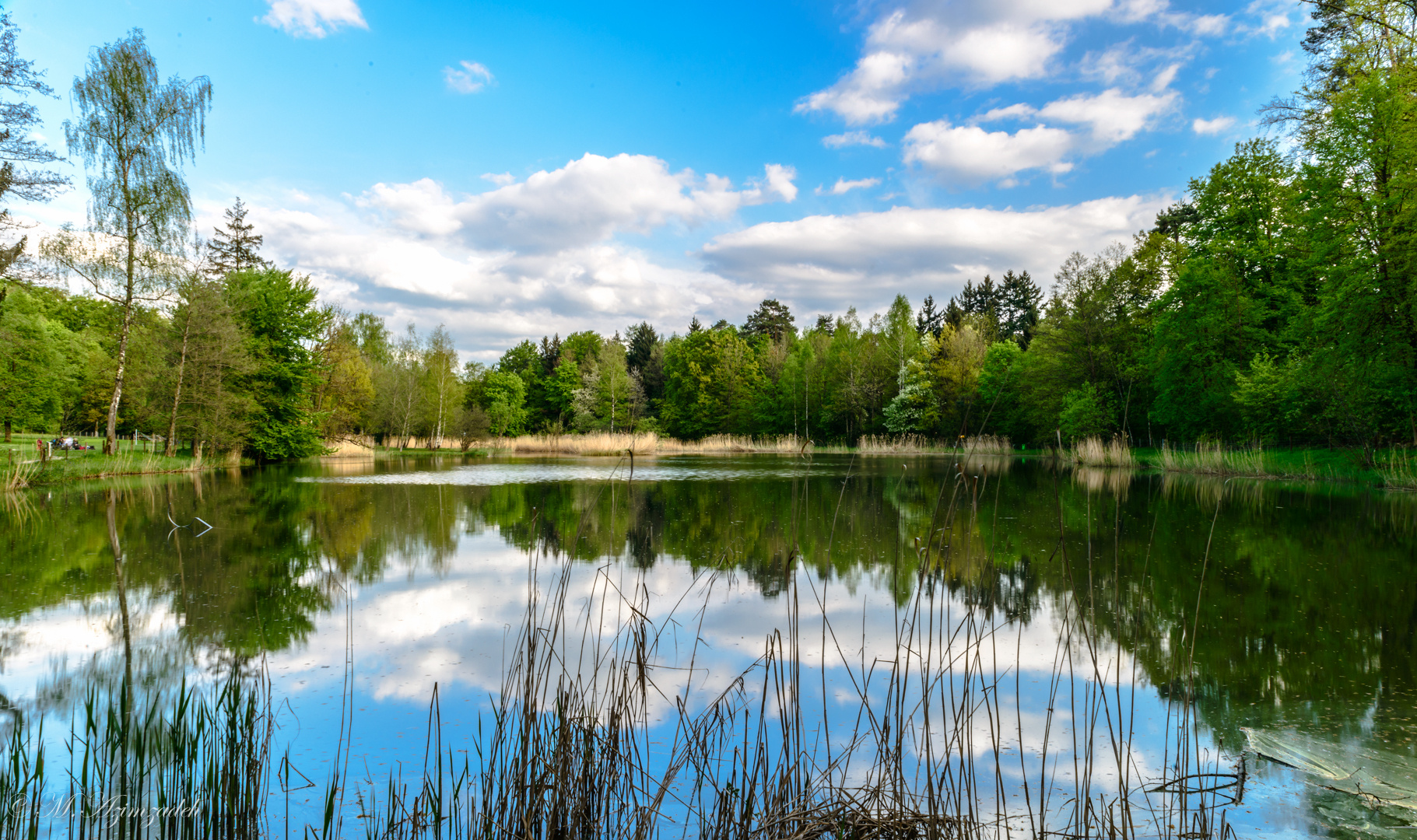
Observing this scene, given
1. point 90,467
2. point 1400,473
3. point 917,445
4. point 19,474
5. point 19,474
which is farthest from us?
point 917,445

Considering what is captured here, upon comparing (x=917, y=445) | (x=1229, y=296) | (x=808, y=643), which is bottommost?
(x=808, y=643)

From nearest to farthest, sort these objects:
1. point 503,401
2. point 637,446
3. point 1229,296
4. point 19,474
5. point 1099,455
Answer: point 19,474
point 1229,296
point 1099,455
point 637,446
point 503,401

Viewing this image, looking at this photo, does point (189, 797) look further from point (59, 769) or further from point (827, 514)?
point (827, 514)

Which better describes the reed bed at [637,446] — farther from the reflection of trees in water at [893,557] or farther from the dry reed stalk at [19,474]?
the dry reed stalk at [19,474]

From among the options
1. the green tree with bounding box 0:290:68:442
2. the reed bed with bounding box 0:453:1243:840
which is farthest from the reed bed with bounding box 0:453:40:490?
the reed bed with bounding box 0:453:1243:840

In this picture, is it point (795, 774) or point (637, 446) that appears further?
point (637, 446)

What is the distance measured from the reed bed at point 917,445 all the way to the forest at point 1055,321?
0.68 m

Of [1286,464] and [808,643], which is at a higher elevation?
[1286,464]

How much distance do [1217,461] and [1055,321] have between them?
495 inches

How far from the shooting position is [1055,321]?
29188mm

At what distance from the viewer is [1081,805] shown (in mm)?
2371

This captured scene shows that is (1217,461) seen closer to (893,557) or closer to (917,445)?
(893,557)

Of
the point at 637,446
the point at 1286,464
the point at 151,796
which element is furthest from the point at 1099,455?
the point at 151,796

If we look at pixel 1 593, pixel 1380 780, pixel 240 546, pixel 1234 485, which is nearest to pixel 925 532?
pixel 1380 780
